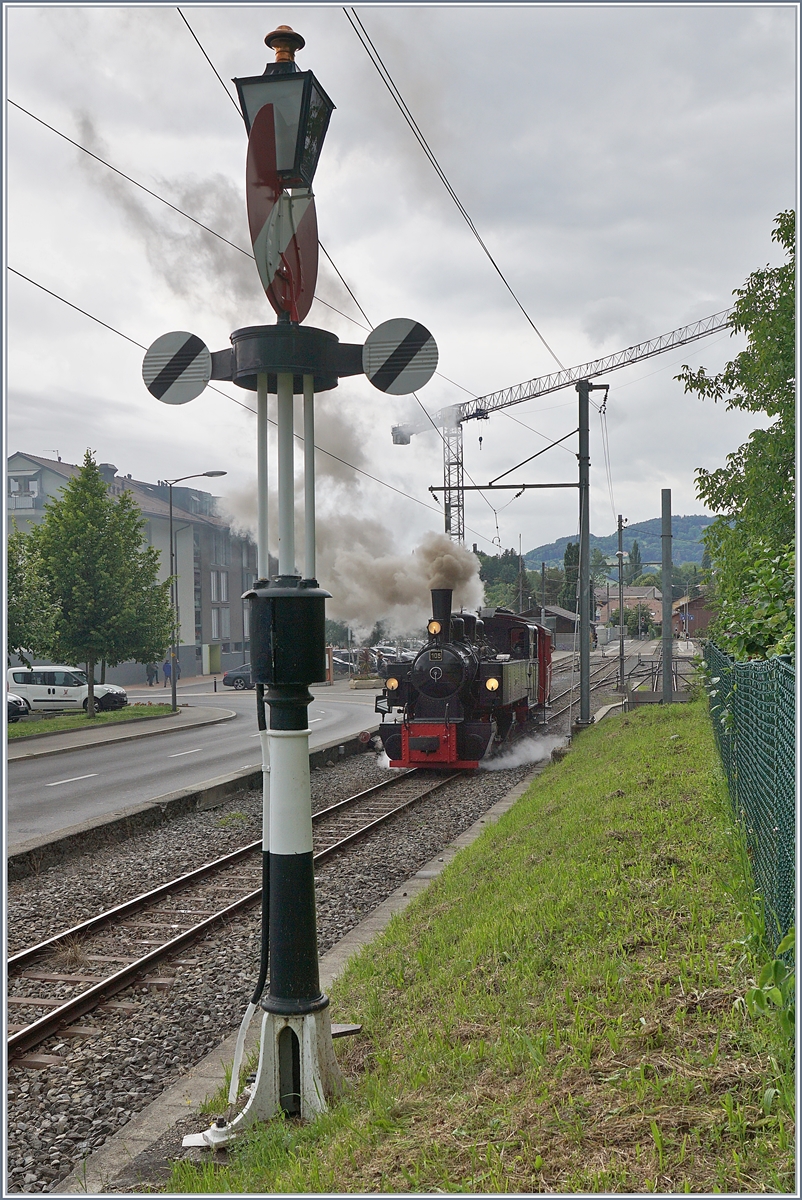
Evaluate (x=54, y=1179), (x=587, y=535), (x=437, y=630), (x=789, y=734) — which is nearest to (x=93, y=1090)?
(x=54, y=1179)

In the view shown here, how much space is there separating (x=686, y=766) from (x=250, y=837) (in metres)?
5.72

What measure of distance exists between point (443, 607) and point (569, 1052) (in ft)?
47.3

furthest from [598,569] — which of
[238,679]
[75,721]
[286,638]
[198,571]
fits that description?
[286,638]

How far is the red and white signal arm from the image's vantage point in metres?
4.23

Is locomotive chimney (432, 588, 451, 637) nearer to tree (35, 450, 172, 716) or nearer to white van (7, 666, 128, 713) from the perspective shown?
tree (35, 450, 172, 716)

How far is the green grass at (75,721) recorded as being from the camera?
2520 cm

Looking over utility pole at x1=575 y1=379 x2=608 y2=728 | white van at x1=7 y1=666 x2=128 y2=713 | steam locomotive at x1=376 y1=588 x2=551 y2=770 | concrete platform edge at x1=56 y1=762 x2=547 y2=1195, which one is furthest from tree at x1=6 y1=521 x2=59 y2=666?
concrete platform edge at x1=56 y1=762 x2=547 y2=1195

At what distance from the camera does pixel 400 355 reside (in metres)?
4.41

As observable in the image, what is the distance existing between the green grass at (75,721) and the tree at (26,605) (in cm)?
218

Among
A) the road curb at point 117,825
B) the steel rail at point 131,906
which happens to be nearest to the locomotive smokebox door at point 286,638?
the steel rail at point 131,906

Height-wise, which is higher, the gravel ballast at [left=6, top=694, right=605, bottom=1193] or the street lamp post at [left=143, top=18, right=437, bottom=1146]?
the street lamp post at [left=143, top=18, right=437, bottom=1146]

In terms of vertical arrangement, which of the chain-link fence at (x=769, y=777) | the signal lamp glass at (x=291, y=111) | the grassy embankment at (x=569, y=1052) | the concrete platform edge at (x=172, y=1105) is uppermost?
the signal lamp glass at (x=291, y=111)

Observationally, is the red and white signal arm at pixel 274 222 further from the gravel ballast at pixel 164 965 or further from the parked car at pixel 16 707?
the parked car at pixel 16 707

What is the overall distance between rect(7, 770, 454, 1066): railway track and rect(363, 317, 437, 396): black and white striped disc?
458 centimetres
